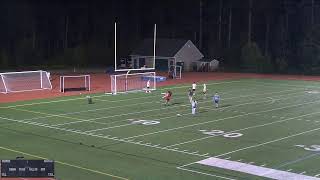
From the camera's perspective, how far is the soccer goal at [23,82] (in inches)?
1558

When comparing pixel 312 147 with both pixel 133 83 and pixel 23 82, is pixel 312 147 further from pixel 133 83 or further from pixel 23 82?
pixel 23 82

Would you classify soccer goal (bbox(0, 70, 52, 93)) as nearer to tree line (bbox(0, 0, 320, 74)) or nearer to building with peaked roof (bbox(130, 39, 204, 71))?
building with peaked roof (bbox(130, 39, 204, 71))

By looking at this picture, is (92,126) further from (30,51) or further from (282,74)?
(30,51)

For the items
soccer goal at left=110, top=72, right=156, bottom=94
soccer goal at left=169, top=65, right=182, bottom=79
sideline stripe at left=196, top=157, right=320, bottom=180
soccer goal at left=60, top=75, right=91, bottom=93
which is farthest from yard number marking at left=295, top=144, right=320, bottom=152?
soccer goal at left=169, top=65, right=182, bottom=79

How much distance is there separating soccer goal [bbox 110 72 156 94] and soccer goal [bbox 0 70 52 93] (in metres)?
5.35

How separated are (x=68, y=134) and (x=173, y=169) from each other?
6861 mm

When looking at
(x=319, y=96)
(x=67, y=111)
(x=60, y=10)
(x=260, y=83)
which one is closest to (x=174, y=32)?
(x=60, y=10)

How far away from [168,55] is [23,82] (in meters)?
19.3

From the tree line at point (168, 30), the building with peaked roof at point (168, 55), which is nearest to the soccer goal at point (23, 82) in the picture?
the building with peaked roof at point (168, 55)

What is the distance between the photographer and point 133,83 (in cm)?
4472

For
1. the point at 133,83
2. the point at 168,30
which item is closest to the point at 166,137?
the point at 133,83

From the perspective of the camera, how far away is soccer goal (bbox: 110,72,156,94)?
39156 millimetres

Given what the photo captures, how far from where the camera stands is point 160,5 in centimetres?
7731
